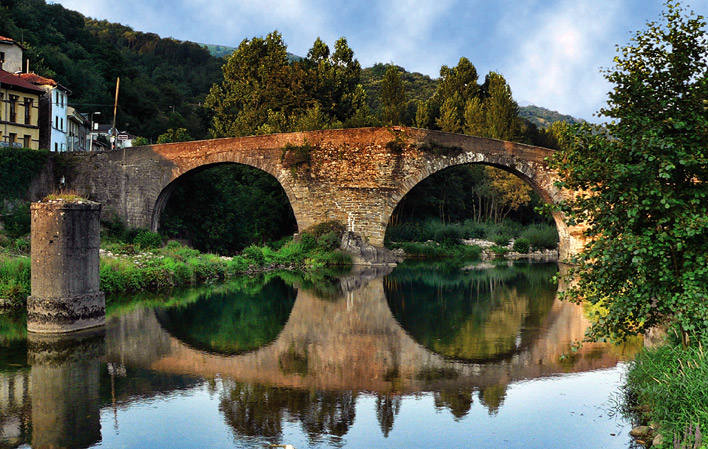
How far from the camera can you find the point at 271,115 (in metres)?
37.2

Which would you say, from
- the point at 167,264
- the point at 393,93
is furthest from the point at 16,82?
the point at 393,93

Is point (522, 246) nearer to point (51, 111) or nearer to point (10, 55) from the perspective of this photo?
point (51, 111)

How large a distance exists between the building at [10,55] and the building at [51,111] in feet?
5.58

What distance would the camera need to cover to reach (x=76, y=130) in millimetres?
48219

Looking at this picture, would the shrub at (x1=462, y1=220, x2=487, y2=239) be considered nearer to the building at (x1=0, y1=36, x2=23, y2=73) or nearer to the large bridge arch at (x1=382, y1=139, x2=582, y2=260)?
the large bridge arch at (x1=382, y1=139, x2=582, y2=260)

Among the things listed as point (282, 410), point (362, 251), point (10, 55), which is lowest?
point (282, 410)

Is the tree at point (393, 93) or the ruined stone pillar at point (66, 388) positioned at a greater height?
the tree at point (393, 93)

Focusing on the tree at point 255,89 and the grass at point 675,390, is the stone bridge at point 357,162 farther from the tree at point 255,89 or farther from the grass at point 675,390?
the grass at point 675,390

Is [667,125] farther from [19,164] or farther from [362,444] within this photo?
[19,164]

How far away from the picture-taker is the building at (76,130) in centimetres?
4431

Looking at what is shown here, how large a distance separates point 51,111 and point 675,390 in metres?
39.6

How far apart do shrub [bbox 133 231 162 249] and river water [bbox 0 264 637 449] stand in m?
12.4

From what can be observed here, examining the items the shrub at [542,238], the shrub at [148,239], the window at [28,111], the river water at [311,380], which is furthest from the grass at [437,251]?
the window at [28,111]

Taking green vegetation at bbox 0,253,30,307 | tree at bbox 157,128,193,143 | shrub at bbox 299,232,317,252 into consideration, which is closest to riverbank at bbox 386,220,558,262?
shrub at bbox 299,232,317,252
